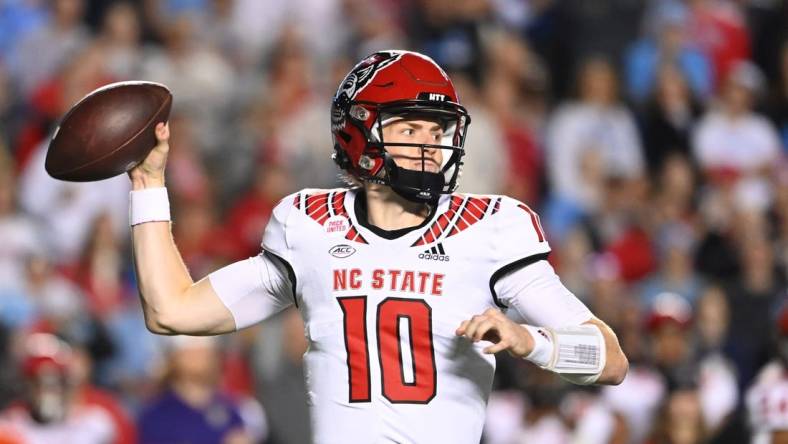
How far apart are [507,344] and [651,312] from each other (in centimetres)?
484

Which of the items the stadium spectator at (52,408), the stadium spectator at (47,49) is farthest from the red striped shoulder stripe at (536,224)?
the stadium spectator at (47,49)

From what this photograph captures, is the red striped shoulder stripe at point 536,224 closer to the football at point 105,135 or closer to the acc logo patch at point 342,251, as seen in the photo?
the acc logo patch at point 342,251

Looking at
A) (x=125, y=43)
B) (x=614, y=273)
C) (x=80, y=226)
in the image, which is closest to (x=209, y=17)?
(x=125, y=43)

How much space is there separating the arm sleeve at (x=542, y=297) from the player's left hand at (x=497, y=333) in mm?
253

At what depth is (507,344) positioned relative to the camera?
3562 millimetres

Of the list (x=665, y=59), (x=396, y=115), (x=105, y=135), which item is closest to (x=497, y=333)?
(x=396, y=115)

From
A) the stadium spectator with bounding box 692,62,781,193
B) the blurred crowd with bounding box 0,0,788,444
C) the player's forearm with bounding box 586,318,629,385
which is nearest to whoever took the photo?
the player's forearm with bounding box 586,318,629,385

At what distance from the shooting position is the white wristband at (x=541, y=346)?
144 inches

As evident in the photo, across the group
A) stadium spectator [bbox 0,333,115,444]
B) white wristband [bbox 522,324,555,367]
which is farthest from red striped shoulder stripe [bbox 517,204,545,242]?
stadium spectator [bbox 0,333,115,444]

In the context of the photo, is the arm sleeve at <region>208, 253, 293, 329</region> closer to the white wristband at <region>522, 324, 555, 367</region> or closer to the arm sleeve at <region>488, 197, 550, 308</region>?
the arm sleeve at <region>488, 197, 550, 308</region>

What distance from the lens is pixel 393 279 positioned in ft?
12.8

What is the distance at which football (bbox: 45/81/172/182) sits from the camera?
4.09m

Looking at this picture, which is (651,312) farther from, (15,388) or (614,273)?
Result: (15,388)

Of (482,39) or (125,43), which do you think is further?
(482,39)
